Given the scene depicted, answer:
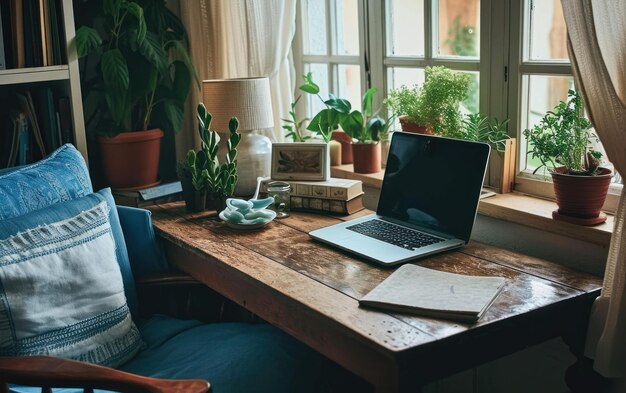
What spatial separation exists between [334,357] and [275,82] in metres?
1.49

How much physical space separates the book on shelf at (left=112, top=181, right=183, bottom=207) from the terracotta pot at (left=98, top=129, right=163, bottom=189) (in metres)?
0.06

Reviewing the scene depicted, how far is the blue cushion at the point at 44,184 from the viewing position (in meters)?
1.96

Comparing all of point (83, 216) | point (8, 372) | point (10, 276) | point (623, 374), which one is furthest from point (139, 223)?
point (623, 374)

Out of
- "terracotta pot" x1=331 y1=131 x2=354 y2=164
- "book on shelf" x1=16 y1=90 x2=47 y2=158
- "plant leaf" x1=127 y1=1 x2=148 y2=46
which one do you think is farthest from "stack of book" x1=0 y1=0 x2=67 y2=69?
"terracotta pot" x1=331 y1=131 x2=354 y2=164

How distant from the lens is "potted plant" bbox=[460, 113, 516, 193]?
7.12ft

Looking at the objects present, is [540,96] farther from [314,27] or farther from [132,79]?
[132,79]

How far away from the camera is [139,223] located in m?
2.29

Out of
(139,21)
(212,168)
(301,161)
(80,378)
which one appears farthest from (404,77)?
(80,378)

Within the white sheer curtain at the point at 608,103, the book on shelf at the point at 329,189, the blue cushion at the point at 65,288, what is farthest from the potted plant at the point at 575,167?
the blue cushion at the point at 65,288

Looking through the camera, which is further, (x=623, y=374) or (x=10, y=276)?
(x=10, y=276)

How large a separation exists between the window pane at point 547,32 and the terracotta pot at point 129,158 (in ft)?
4.58

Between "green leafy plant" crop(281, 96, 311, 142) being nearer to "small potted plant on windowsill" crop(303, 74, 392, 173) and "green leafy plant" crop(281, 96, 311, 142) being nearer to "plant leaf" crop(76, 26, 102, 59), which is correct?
"small potted plant on windowsill" crop(303, 74, 392, 173)

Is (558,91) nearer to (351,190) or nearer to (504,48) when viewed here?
(504,48)

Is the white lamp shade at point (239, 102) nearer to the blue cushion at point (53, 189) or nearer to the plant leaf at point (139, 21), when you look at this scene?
the plant leaf at point (139, 21)
